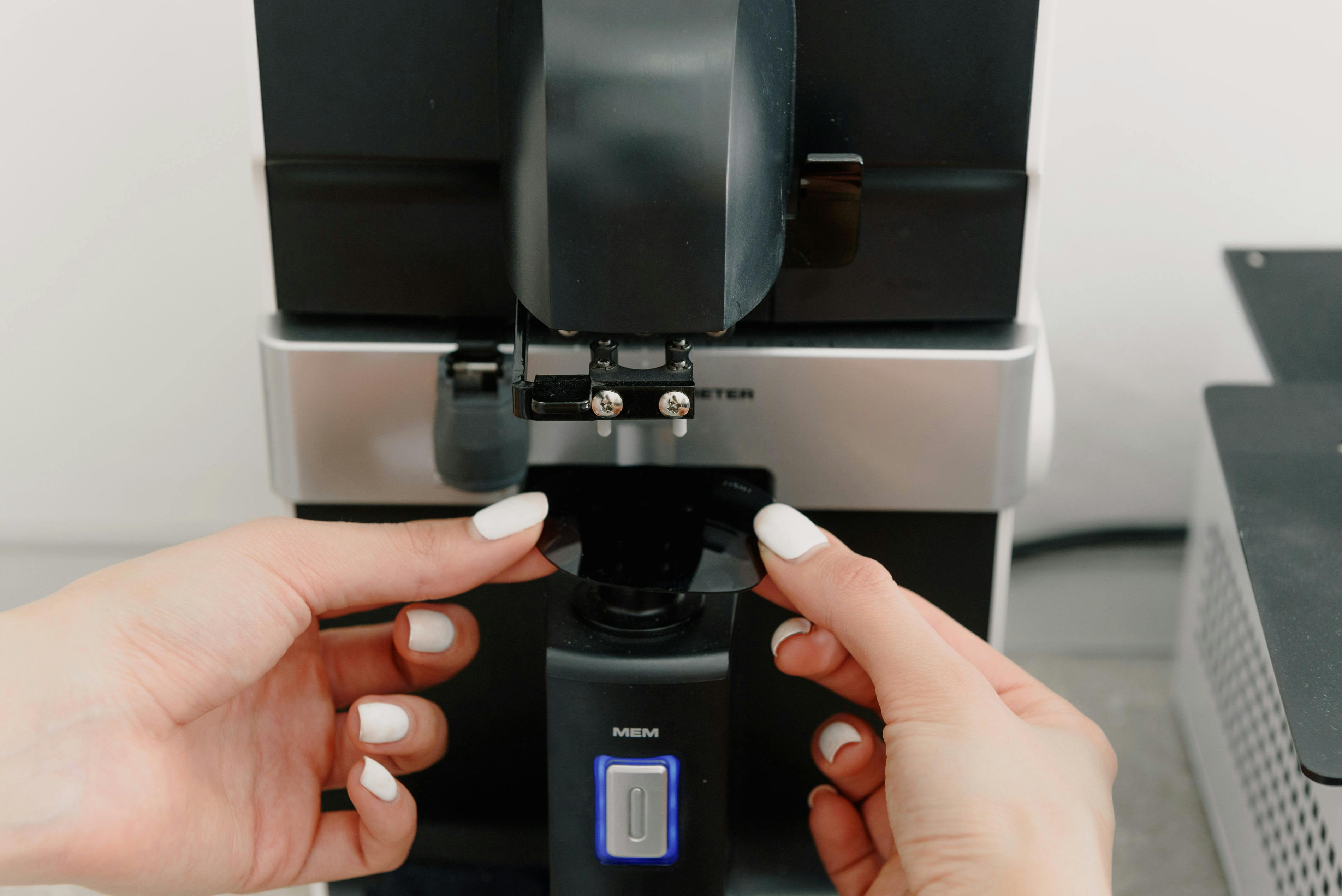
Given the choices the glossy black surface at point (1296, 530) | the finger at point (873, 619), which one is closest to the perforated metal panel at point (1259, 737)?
the glossy black surface at point (1296, 530)

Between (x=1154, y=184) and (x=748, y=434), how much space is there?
37 centimetres

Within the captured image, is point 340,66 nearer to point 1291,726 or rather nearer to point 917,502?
point 917,502

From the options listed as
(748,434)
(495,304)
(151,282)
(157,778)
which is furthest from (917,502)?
(151,282)

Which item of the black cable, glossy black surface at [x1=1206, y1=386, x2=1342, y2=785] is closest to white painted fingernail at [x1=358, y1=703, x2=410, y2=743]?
glossy black surface at [x1=1206, y1=386, x2=1342, y2=785]

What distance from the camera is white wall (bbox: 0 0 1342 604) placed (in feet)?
2.02

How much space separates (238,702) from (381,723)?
0.06 metres

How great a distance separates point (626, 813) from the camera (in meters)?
0.39

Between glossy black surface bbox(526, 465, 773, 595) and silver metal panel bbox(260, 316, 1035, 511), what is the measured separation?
0.01 m

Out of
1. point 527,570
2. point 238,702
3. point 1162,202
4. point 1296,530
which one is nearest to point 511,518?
point 527,570

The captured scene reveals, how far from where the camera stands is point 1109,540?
72cm

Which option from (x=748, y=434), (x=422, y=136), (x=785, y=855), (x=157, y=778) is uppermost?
(x=422, y=136)

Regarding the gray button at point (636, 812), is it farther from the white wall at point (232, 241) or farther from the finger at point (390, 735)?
the white wall at point (232, 241)

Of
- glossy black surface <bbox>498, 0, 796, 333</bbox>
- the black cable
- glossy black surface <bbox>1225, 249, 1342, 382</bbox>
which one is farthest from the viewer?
the black cable

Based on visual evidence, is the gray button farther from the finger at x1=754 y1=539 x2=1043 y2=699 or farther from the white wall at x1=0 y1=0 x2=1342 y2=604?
the white wall at x1=0 y1=0 x2=1342 y2=604
